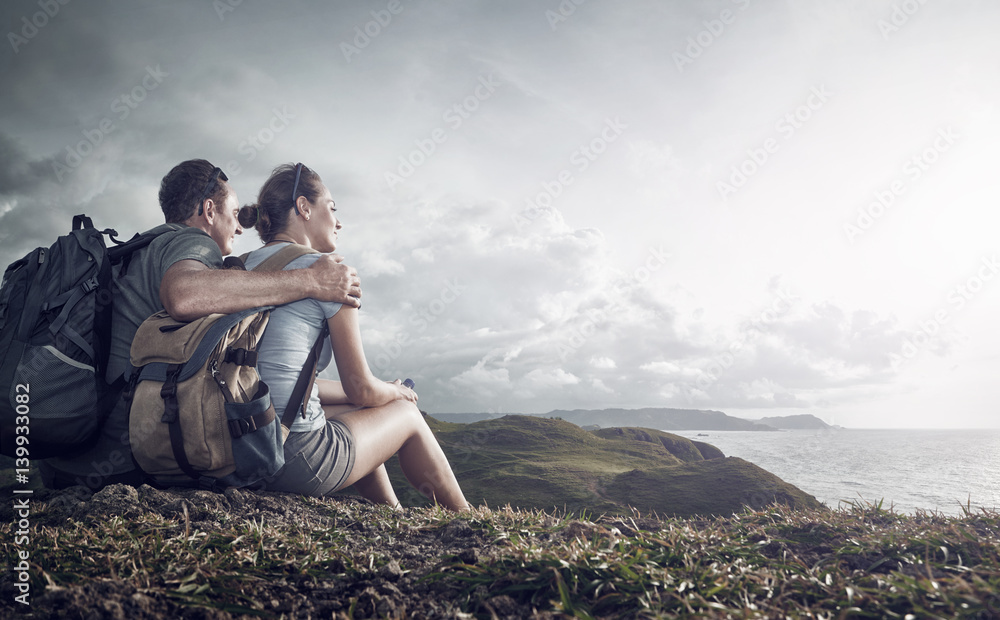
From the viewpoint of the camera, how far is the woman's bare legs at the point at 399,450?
13.3 ft

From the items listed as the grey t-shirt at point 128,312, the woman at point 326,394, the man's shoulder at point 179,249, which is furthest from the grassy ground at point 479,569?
the man's shoulder at point 179,249

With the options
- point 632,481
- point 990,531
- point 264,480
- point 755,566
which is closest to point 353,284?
point 264,480

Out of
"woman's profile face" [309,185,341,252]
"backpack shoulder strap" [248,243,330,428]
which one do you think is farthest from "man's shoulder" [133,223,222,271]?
"woman's profile face" [309,185,341,252]

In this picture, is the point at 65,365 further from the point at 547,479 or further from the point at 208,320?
the point at 547,479

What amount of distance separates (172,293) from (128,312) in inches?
27.0

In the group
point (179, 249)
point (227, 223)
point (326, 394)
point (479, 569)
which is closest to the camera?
point (479, 569)

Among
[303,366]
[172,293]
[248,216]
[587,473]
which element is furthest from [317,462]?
[587,473]

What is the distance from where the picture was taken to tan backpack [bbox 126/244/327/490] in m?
2.99

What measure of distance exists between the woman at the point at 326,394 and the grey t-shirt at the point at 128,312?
1.51 ft

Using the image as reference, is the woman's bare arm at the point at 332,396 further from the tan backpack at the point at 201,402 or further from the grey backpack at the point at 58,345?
the grey backpack at the point at 58,345

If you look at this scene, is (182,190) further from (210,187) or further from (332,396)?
(332,396)

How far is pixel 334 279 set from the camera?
11.9 feet

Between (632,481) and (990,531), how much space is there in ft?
192

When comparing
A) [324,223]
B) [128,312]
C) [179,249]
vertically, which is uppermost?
[324,223]
